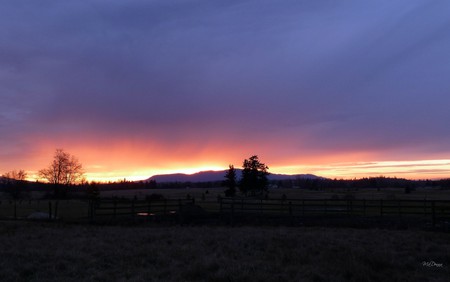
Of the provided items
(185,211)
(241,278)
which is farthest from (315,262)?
(185,211)

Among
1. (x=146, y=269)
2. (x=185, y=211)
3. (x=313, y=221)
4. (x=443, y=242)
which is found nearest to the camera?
(x=146, y=269)

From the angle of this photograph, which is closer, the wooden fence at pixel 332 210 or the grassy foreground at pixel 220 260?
the grassy foreground at pixel 220 260

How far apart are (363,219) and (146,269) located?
20.6m

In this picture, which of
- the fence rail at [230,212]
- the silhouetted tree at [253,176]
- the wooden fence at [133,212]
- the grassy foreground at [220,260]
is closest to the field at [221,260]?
the grassy foreground at [220,260]

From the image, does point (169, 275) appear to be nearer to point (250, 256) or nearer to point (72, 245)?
point (250, 256)

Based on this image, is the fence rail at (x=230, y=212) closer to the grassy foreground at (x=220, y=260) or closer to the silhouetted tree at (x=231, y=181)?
the grassy foreground at (x=220, y=260)

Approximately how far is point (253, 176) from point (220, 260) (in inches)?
2613

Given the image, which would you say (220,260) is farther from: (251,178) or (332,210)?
(251,178)

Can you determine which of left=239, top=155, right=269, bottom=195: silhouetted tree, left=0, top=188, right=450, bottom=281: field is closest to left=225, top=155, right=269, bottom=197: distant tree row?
left=239, top=155, right=269, bottom=195: silhouetted tree

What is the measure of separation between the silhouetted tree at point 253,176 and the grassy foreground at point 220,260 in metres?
61.2

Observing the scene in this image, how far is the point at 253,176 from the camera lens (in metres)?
76.9

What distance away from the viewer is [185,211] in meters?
31.1

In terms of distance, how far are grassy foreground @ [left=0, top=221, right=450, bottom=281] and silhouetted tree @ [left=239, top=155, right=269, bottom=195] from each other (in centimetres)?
6117

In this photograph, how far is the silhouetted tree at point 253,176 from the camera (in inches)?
3031
